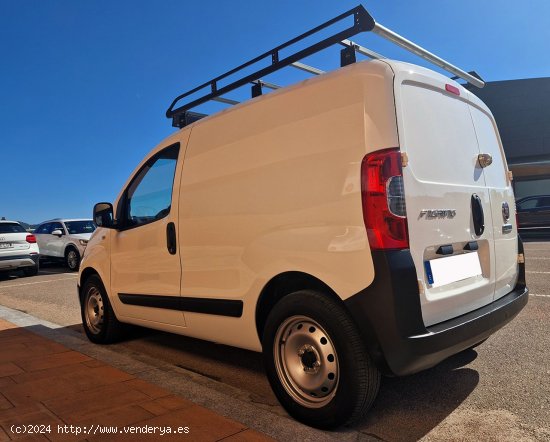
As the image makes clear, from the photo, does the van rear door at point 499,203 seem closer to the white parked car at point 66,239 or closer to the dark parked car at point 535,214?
the white parked car at point 66,239

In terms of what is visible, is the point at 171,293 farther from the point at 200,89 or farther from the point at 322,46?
the point at 322,46

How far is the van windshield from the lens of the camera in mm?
14000

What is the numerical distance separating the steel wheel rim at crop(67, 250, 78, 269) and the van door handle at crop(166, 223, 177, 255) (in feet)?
36.1

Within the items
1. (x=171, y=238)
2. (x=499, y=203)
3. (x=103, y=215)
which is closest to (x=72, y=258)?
(x=103, y=215)

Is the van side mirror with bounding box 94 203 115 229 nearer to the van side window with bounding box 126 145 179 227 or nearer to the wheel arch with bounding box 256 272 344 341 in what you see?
the van side window with bounding box 126 145 179 227

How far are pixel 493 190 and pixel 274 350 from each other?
182 cm

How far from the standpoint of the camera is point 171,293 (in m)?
3.67

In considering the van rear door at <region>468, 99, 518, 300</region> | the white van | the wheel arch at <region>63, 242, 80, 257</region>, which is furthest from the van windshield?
the van rear door at <region>468, 99, 518, 300</region>

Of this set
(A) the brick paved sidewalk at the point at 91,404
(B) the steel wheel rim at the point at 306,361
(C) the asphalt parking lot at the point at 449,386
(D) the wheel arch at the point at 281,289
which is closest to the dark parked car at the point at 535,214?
(C) the asphalt parking lot at the point at 449,386

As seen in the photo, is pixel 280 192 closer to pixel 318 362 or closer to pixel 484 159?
pixel 318 362

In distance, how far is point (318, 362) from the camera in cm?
258

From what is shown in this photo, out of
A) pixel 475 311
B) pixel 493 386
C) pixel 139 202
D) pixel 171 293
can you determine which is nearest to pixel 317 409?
pixel 475 311

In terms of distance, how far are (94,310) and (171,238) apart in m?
1.84

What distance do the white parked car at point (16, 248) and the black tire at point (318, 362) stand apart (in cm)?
1104
